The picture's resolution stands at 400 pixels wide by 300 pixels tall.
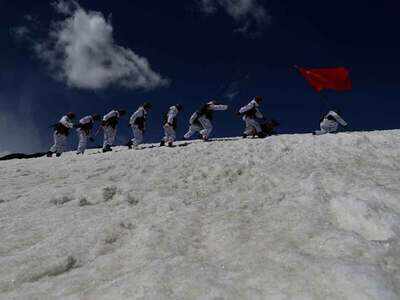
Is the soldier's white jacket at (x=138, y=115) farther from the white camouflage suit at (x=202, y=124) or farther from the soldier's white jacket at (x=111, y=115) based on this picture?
the white camouflage suit at (x=202, y=124)

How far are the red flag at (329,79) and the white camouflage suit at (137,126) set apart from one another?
8.44m

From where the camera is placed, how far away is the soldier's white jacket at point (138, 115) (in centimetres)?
2573

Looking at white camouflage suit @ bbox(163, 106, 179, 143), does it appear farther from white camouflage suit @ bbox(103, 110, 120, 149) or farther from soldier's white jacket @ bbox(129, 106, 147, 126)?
white camouflage suit @ bbox(103, 110, 120, 149)

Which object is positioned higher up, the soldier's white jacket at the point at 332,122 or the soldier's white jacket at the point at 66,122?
the soldier's white jacket at the point at 66,122

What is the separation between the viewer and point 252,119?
24.2 metres

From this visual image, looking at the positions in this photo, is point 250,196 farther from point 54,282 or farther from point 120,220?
point 54,282

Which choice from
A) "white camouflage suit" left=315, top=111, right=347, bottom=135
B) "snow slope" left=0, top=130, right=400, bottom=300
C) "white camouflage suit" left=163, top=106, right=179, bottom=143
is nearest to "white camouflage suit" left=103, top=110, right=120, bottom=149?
"white camouflage suit" left=163, top=106, right=179, bottom=143

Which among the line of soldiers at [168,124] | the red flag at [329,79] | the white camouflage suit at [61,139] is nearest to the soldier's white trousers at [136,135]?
the line of soldiers at [168,124]

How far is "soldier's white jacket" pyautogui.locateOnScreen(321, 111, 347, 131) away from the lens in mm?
23531

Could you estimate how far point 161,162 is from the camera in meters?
16.7

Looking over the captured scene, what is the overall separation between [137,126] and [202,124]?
3.56 metres

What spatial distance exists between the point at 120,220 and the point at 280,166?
540 cm

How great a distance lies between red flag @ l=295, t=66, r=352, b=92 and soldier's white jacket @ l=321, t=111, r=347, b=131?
48.4 inches

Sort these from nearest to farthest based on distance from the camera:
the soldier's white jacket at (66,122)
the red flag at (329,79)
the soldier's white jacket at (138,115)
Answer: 1. the red flag at (329,79)
2. the soldier's white jacket at (138,115)
3. the soldier's white jacket at (66,122)
